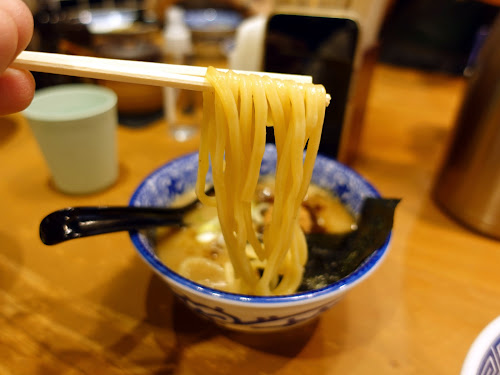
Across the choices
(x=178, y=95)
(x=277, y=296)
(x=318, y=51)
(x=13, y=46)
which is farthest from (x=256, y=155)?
(x=178, y=95)

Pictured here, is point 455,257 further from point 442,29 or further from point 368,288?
point 442,29

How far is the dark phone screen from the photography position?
909mm

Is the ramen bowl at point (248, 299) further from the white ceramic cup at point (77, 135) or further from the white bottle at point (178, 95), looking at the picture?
the white bottle at point (178, 95)

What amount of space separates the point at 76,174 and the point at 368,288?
2.64 ft

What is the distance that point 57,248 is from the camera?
2.79ft

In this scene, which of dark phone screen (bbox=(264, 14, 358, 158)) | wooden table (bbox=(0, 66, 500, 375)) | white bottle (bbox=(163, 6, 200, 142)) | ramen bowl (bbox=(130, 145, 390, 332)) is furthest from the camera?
white bottle (bbox=(163, 6, 200, 142))

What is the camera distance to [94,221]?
0.60 metres

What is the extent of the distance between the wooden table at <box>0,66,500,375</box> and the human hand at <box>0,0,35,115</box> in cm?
38

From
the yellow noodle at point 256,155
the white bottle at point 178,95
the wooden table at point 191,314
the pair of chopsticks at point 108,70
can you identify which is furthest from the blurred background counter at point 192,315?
the pair of chopsticks at point 108,70

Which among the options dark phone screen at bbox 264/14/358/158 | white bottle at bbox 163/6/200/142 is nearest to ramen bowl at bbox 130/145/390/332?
dark phone screen at bbox 264/14/358/158

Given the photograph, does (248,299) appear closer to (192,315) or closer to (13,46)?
(192,315)

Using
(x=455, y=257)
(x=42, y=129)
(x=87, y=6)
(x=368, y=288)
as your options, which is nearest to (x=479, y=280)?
(x=455, y=257)

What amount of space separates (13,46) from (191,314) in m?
0.52

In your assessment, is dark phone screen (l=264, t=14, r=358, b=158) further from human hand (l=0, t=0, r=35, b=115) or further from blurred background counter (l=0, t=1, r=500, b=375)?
human hand (l=0, t=0, r=35, b=115)
